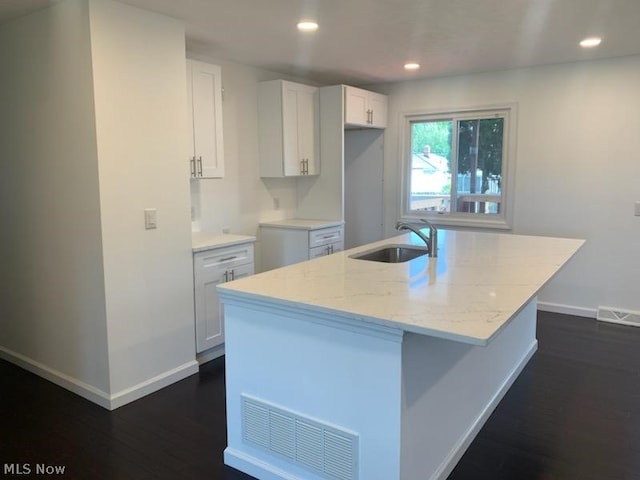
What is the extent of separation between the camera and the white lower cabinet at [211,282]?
3398 mm

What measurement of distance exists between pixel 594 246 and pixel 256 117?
3337 mm

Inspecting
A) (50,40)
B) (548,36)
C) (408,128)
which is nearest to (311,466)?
(50,40)

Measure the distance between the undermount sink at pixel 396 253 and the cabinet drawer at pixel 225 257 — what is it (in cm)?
107

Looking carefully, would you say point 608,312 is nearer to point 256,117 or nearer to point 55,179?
point 256,117

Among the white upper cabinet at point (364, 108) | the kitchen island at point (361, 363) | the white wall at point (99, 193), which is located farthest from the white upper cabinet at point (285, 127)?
the kitchen island at point (361, 363)

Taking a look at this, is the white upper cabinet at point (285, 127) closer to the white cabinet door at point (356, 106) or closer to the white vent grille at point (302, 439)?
the white cabinet door at point (356, 106)

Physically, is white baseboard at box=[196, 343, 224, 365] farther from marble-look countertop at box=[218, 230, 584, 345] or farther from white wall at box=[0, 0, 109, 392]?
marble-look countertop at box=[218, 230, 584, 345]

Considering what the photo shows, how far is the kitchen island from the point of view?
5.90 feet

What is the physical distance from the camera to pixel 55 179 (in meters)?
3.00

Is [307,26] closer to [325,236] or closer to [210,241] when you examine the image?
[210,241]

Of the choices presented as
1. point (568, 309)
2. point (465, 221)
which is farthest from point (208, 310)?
point (568, 309)

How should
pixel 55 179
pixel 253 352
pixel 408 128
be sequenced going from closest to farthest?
pixel 253 352 → pixel 55 179 → pixel 408 128

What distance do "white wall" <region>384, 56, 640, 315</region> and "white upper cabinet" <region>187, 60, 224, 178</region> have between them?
8.70 feet

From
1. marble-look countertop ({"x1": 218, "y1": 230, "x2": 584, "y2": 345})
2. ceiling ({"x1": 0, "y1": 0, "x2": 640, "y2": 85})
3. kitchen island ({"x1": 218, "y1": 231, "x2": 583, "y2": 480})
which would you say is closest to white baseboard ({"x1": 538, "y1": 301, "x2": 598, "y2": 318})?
marble-look countertop ({"x1": 218, "y1": 230, "x2": 584, "y2": 345})
